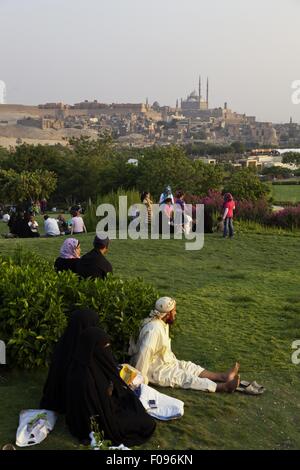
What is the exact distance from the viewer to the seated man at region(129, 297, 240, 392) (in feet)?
16.0

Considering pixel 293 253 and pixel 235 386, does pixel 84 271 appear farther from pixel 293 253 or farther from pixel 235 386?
pixel 293 253

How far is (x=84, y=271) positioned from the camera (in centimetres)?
654

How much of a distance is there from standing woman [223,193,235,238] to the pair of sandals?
7726 mm

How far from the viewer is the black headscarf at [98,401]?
404 cm

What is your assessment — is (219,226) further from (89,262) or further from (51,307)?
(51,307)

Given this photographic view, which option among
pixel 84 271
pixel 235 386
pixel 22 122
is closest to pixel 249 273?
pixel 84 271

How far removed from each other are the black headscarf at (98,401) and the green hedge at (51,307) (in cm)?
97

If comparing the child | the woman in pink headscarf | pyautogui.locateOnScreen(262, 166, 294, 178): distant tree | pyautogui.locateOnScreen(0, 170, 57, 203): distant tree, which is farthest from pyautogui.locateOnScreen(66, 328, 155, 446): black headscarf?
pyautogui.locateOnScreen(262, 166, 294, 178): distant tree

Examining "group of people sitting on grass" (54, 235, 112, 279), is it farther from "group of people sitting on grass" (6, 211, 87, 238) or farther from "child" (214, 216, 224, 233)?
"child" (214, 216, 224, 233)

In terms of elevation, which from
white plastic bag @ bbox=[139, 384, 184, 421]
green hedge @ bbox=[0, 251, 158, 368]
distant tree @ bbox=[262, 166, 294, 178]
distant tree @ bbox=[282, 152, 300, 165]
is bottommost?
distant tree @ bbox=[262, 166, 294, 178]

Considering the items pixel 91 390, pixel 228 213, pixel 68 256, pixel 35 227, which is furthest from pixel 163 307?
pixel 35 227

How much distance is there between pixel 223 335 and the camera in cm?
643

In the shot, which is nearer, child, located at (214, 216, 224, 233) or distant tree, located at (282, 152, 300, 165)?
child, located at (214, 216, 224, 233)

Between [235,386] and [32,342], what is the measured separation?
161 centimetres
